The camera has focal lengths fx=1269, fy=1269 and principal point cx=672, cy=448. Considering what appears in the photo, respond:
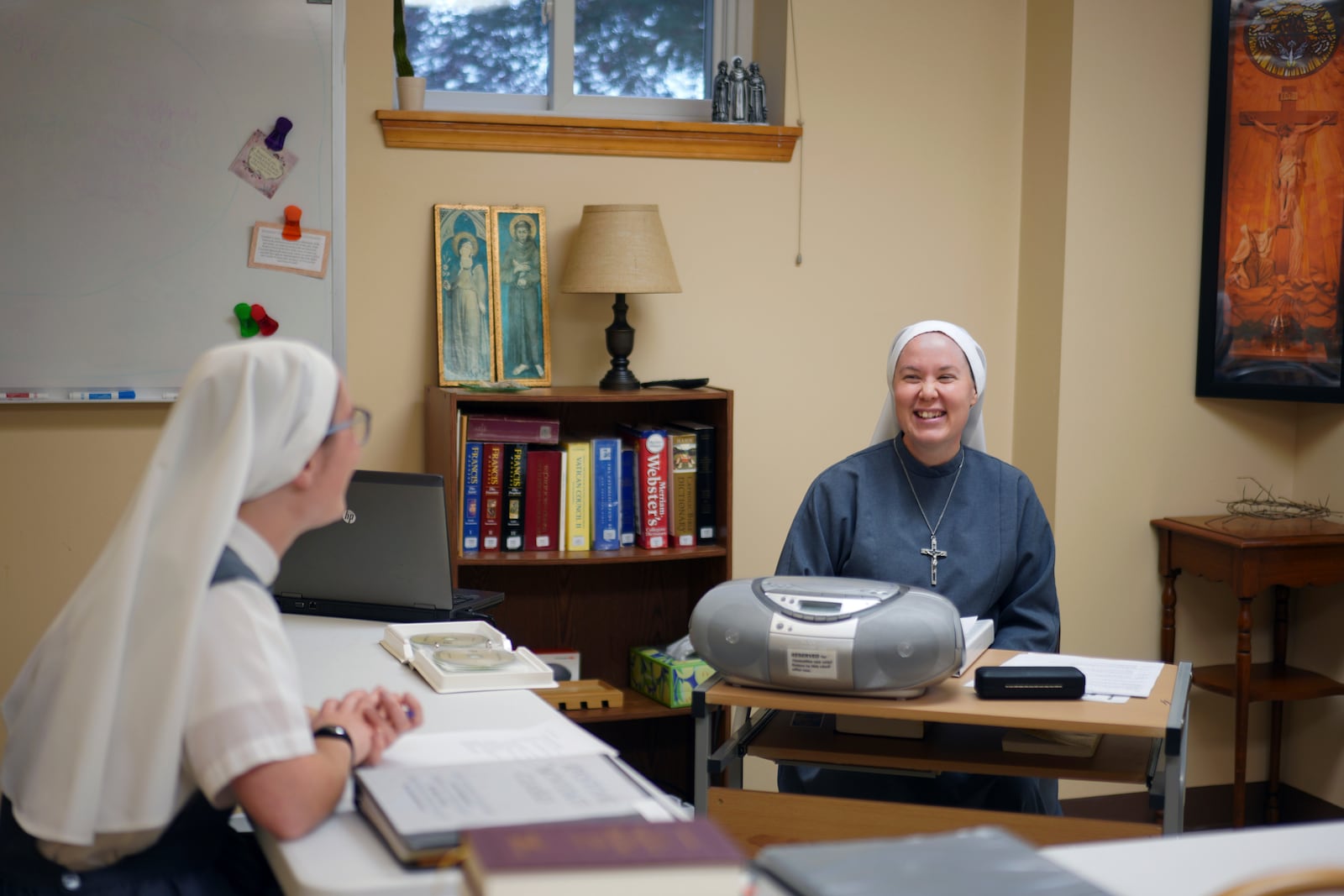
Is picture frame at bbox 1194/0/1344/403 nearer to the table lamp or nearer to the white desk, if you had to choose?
the table lamp

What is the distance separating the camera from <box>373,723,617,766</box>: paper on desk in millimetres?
1531

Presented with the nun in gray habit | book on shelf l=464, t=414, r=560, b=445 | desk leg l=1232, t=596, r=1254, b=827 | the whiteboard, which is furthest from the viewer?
desk leg l=1232, t=596, r=1254, b=827

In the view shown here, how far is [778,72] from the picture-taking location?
3551mm

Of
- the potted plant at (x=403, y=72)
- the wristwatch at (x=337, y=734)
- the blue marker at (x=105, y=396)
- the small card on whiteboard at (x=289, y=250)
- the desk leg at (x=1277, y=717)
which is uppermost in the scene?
the potted plant at (x=403, y=72)

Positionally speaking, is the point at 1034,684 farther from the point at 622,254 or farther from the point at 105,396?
the point at 105,396

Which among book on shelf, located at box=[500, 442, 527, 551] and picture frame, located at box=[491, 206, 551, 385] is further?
picture frame, located at box=[491, 206, 551, 385]

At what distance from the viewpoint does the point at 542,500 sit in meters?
3.16

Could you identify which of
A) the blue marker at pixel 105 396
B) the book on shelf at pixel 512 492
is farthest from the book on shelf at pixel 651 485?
the blue marker at pixel 105 396

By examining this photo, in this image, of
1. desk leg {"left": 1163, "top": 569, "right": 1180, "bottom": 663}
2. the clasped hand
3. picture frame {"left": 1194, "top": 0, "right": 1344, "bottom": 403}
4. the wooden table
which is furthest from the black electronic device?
picture frame {"left": 1194, "top": 0, "right": 1344, "bottom": 403}

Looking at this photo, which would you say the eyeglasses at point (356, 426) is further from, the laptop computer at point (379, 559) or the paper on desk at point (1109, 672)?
the paper on desk at point (1109, 672)

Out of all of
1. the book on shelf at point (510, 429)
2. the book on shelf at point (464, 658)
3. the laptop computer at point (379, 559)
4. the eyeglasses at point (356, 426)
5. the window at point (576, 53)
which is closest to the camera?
the eyeglasses at point (356, 426)

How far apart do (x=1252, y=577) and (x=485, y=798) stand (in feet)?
8.45

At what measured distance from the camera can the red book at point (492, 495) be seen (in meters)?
3.11

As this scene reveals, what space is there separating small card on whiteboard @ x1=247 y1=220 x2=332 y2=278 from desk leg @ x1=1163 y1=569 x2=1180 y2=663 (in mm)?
2473
